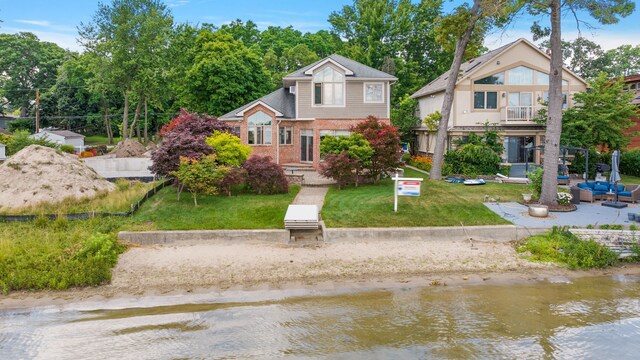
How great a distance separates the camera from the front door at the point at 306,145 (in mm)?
29236

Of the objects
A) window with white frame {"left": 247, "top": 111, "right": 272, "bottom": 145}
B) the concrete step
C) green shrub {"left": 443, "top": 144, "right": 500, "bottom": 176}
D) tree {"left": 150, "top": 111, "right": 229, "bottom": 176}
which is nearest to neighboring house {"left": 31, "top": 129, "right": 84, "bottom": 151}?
window with white frame {"left": 247, "top": 111, "right": 272, "bottom": 145}

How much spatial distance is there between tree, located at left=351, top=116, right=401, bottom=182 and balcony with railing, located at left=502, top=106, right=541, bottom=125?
10044mm

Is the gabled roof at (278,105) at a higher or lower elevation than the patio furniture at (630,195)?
higher

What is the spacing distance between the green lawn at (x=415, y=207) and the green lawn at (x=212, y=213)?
2009 millimetres

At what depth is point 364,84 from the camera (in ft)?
93.5

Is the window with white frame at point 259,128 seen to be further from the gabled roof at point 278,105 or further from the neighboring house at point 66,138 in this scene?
the neighboring house at point 66,138

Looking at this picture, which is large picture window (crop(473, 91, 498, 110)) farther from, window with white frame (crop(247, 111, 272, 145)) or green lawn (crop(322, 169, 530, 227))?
window with white frame (crop(247, 111, 272, 145))

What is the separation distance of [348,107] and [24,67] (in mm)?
62051

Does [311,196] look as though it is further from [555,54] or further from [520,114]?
[520,114]

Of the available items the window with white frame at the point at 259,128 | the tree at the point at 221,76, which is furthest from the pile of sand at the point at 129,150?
the window with white frame at the point at 259,128

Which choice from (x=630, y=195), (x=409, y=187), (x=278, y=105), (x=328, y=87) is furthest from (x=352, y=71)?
(x=630, y=195)

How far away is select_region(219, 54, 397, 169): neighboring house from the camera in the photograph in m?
28.2

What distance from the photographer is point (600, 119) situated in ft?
86.5

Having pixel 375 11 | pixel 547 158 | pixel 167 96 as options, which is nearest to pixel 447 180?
pixel 547 158
